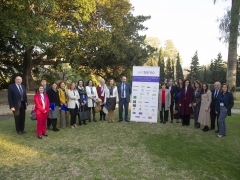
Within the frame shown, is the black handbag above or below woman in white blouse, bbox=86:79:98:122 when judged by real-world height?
below

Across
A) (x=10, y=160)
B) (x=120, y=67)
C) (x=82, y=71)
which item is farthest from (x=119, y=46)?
(x=10, y=160)

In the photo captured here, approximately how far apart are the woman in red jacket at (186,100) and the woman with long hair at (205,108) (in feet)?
1.66

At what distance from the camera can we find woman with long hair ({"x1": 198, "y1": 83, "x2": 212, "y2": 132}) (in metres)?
6.92

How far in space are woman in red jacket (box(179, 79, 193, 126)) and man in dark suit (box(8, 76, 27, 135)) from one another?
218 inches

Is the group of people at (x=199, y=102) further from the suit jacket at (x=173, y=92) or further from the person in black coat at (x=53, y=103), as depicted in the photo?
the person in black coat at (x=53, y=103)

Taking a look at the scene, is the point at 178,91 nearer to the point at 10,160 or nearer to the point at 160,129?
the point at 160,129

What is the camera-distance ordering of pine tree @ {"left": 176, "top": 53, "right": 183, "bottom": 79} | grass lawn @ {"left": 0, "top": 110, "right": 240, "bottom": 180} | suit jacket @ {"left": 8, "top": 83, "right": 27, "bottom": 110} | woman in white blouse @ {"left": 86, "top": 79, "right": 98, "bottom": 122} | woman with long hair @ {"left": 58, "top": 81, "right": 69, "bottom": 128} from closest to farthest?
grass lawn @ {"left": 0, "top": 110, "right": 240, "bottom": 180}
suit jacket @ {"left": 8, "top": 83, "right": 27, "bottom": 110}
woman with long hair @ {"left": 58, "top": 81, "right": 69, "bottom": 128}
woman in white blouse @ {"left": 86, "top": 79, "right": 98, "bottom": 122}
pine tree @ {"left": 176, "top": 53, "right": 183, "bottom": 79}

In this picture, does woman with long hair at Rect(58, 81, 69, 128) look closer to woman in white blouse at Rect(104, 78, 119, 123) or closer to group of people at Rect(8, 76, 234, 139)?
group of people at Rect(8, 76, 234, 139)

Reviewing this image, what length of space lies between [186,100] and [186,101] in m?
0.04

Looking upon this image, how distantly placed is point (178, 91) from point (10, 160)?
250 inches

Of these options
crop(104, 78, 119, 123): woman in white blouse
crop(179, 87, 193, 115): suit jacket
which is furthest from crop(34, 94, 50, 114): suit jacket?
crop(179, 87, 193, 115): suit jacket

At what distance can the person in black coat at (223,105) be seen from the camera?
20.6 feet

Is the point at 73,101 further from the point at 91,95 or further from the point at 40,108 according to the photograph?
the point at 40,108

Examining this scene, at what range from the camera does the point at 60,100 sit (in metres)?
7.00
